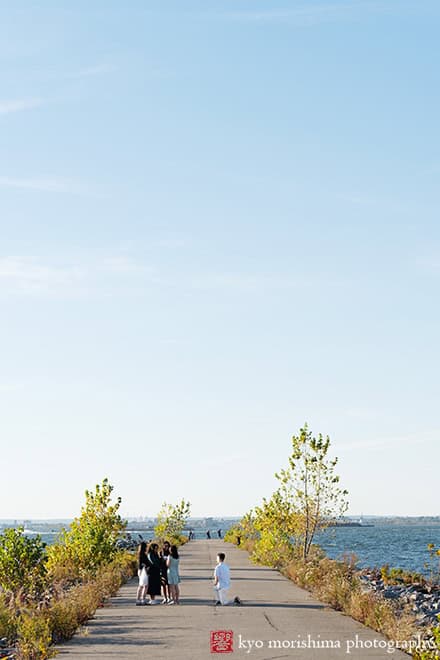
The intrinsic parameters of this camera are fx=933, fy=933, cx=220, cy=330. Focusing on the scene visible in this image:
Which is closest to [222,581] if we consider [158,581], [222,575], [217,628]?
[222,575]

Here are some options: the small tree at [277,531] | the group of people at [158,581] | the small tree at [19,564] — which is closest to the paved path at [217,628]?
→ the group of people at [158,581]

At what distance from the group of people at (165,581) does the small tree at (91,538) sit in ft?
21.2

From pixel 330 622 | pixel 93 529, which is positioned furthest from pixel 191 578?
pixel 330 622

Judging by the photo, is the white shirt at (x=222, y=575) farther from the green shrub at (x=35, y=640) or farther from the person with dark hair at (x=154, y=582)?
the green shrub at (x=35, y=640)

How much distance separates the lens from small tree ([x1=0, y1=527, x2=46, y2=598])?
23.8 m

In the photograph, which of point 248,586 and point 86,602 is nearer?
point 86,602

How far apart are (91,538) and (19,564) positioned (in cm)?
735

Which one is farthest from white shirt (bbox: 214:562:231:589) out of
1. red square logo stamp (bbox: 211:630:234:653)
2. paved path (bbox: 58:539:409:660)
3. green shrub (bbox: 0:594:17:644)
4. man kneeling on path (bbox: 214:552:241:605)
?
green shrub (bbox: 0:594:17:644)

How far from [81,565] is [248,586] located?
6.34 metres

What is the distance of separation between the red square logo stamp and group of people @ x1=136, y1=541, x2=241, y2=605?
4.66m

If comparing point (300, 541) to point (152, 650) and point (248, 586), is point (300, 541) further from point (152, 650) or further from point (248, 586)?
point (152, 650)

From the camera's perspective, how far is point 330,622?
1889 centimetres

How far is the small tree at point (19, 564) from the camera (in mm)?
23781

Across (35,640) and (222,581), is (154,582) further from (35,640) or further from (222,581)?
(35,640)
